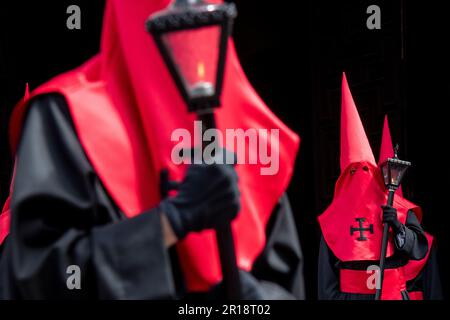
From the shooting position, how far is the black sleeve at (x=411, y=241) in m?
4.22

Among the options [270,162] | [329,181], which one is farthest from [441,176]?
[270,162]

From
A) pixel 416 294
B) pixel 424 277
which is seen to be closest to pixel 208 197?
pixel 416 294

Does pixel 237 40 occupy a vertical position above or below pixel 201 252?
above

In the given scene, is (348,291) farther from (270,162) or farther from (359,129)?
(270,162)

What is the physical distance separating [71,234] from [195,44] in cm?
47

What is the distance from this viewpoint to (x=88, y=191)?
1.29m

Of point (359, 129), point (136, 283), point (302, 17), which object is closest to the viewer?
point (136, 283)

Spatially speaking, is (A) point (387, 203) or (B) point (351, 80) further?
(B) point (351, 80)

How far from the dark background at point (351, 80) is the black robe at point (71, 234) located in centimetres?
395

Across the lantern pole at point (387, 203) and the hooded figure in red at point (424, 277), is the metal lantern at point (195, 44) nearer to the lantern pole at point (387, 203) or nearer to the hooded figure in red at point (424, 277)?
the lantern pole at point (387, 203)

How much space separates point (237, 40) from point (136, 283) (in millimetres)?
4188

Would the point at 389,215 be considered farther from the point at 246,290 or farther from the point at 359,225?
the point at 246,290

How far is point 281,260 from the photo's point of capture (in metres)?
1.55

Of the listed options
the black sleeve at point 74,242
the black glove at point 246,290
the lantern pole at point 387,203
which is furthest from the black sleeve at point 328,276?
the black sleeve at point 74,242
